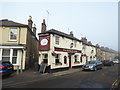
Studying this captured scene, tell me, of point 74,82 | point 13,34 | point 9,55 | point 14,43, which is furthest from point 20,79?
point 13,34

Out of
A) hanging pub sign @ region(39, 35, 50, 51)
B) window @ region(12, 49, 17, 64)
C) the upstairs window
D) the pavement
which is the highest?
the upstairs window

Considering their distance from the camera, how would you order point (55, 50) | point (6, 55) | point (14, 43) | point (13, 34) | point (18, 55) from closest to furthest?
point (6, 55), point (18, 55), point (14, 43), point (13, 34), point (55, 50)

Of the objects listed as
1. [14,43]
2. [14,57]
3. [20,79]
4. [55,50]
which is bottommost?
[20,79]

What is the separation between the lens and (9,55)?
12984 millimetres

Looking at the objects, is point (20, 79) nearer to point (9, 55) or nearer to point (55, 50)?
point (9, 55)

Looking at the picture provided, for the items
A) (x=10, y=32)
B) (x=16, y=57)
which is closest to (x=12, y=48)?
(x=16, y=57)

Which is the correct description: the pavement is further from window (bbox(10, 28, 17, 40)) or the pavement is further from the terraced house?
window (bbox(10, 28, 17, 40))

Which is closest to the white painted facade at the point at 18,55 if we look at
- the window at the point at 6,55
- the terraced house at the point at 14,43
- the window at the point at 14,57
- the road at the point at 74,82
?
the terraced house at the point at 14,43

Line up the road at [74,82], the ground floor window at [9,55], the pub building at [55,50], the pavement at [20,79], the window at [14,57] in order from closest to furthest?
the road at [74,82] → the pavement at [20,79] → the ground floor window at [9,55] → the window at [14,57] → the pub building at [55,50]

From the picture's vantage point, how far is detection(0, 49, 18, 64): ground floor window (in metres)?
12.7

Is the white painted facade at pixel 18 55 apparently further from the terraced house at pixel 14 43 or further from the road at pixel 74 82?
the road at pixel 74 82

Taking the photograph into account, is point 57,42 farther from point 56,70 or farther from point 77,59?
point 77,59

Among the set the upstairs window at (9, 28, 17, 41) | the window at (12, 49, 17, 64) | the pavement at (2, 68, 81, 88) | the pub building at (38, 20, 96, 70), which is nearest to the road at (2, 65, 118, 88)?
the pavement at (2, 68, 81, 88)

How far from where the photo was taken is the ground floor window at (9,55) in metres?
12.7
